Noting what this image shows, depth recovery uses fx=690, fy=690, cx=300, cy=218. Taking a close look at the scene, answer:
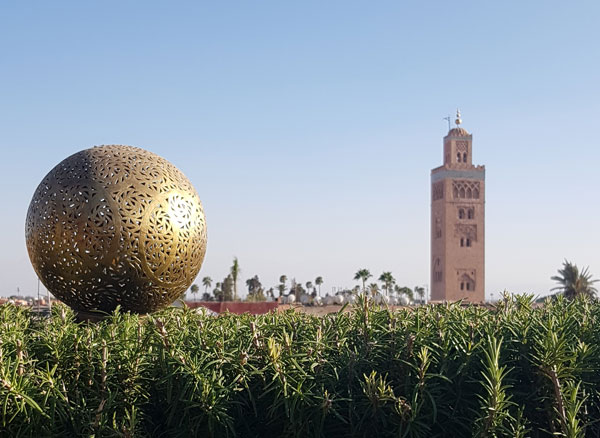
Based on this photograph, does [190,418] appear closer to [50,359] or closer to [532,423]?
[50,359]

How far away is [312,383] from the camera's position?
14.6ft

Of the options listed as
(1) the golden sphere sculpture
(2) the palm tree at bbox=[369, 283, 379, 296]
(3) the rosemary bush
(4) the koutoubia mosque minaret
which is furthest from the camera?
(4) the koutoubia mosque minaret

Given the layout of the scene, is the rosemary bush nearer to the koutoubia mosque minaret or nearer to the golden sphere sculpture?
the golden sphere sculpture

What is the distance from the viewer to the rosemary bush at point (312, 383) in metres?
4.25

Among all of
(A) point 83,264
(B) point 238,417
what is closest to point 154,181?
(A) point 83,264

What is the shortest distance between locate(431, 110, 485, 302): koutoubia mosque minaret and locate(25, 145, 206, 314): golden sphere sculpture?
72.3 m

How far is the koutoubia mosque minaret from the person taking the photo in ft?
258

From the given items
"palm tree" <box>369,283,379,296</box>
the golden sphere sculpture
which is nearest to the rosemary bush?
"palm tree" <box>369,283,379,296</box>

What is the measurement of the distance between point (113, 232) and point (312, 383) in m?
3.37

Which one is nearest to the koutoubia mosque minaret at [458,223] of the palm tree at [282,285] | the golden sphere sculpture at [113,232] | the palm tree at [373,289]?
the palm tree at [282,285]

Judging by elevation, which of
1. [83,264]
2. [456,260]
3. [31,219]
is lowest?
[83,264]

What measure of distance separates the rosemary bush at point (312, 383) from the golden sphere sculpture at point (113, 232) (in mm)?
2182

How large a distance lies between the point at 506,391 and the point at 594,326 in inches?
48.9

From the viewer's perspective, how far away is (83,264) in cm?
711
